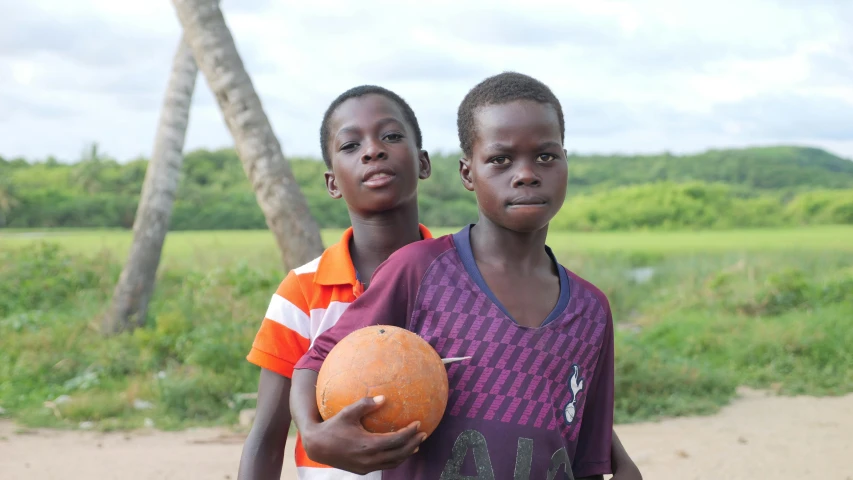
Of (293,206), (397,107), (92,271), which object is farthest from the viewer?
(92,271)

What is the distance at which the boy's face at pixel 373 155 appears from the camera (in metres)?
2.31

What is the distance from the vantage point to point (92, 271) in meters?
11.2

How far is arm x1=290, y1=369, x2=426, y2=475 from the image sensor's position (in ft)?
5.18

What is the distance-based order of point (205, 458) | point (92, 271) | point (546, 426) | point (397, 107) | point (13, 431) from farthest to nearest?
point (92, 271)
point (13, 431)
point (205, 458)
point (397, 107)
point (546, 426)

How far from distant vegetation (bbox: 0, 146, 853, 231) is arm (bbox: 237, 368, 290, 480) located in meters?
17.4

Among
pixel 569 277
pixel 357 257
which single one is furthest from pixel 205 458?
pixel 569 277

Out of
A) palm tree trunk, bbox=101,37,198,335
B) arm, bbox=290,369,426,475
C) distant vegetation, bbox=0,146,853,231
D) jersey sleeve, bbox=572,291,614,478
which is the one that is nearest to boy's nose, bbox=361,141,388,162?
jersey sleeve, bbox=572,291,614,478

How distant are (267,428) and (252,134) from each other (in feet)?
11.0

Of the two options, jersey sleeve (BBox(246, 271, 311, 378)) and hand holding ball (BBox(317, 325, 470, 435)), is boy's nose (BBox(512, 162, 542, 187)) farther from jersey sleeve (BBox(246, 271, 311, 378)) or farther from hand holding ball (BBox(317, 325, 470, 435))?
jersey sleeve (BBox(246, 271, 311, 378))

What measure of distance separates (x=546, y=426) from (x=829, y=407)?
6.35 m

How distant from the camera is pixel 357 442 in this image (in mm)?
1584

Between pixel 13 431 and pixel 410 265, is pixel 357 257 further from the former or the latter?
pixel 13 431

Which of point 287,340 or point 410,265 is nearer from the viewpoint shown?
point 410,265

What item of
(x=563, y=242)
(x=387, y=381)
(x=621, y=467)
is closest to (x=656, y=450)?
(x=621, y=467)
